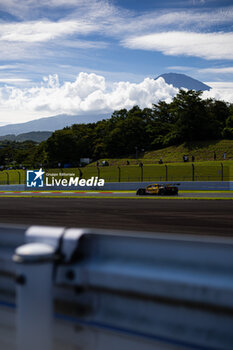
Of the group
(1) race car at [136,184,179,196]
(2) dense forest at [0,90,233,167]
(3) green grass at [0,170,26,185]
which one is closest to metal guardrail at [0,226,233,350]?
(1) race car at [136,184,179,196]

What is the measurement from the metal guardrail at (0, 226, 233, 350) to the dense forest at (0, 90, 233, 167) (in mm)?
99822

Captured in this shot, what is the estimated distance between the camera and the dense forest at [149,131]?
105750mm

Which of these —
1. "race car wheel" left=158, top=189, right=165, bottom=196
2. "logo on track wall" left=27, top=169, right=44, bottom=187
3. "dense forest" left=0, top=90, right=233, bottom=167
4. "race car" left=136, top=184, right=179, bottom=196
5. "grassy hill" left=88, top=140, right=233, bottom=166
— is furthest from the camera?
"dense forest" left=0, top=90, right=233, bottom=167

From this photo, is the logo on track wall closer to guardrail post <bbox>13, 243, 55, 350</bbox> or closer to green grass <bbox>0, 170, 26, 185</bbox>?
green grass <bbox>0, 170, 26, 185</bbox>

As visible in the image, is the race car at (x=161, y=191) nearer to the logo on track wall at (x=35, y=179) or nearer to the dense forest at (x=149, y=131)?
the logo on track wall at (x=35, y=179)

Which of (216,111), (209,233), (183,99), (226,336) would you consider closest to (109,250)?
(226,336)

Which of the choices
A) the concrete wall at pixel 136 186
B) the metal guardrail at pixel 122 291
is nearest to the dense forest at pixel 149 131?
the concrete wall at pixel 136 186

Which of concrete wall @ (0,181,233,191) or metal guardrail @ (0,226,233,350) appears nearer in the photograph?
metal guardrail @ (0,226,233,350)

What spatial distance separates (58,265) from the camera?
3246 mm

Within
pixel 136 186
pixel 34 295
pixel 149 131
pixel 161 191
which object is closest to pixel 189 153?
pixel 149 131

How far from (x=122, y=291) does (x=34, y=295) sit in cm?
72

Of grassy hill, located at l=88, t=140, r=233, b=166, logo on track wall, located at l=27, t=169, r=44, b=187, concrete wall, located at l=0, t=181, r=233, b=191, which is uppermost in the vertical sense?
grassy hill, located at l=88, t=140, r=233, b=166

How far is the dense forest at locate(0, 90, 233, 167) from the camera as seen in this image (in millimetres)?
105750

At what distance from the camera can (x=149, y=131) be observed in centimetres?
11262
